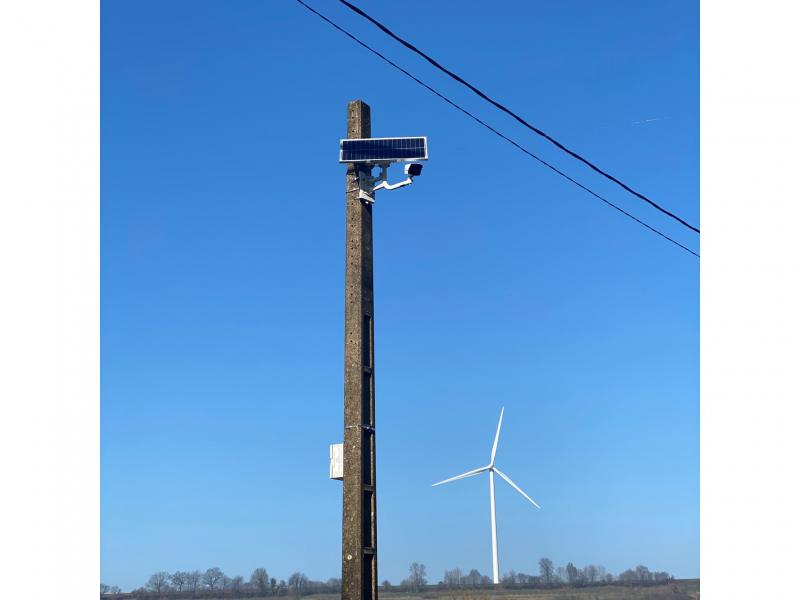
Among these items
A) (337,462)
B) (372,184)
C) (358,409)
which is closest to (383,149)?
(372,184)

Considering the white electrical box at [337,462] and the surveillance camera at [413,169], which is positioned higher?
the surveillance camera at [413,169]

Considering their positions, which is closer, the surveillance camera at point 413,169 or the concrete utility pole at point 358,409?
the concrete utility pole at point 358,409

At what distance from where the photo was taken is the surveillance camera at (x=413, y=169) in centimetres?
1567

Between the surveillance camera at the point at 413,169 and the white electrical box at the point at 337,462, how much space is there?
4.18 metres

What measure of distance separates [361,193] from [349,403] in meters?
3.19

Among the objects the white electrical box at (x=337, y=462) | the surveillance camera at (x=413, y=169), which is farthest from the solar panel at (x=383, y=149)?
the white electrical box at (x=337, y=462)

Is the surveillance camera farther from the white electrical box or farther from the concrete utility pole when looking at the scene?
the white electrical box

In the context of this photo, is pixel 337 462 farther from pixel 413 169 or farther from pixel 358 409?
pixel 413 169

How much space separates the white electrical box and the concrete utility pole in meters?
0.07

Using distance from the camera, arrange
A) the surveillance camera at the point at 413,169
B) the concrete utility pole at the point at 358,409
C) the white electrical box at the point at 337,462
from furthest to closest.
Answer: the surveillance camera at the point at 413,169
the white electrical box at the point at 337,462
the concrete utility pole at the point at 358,409

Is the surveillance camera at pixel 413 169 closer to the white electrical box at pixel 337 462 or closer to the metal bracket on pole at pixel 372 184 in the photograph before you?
the metal bracket on pole at pixel 372 184
